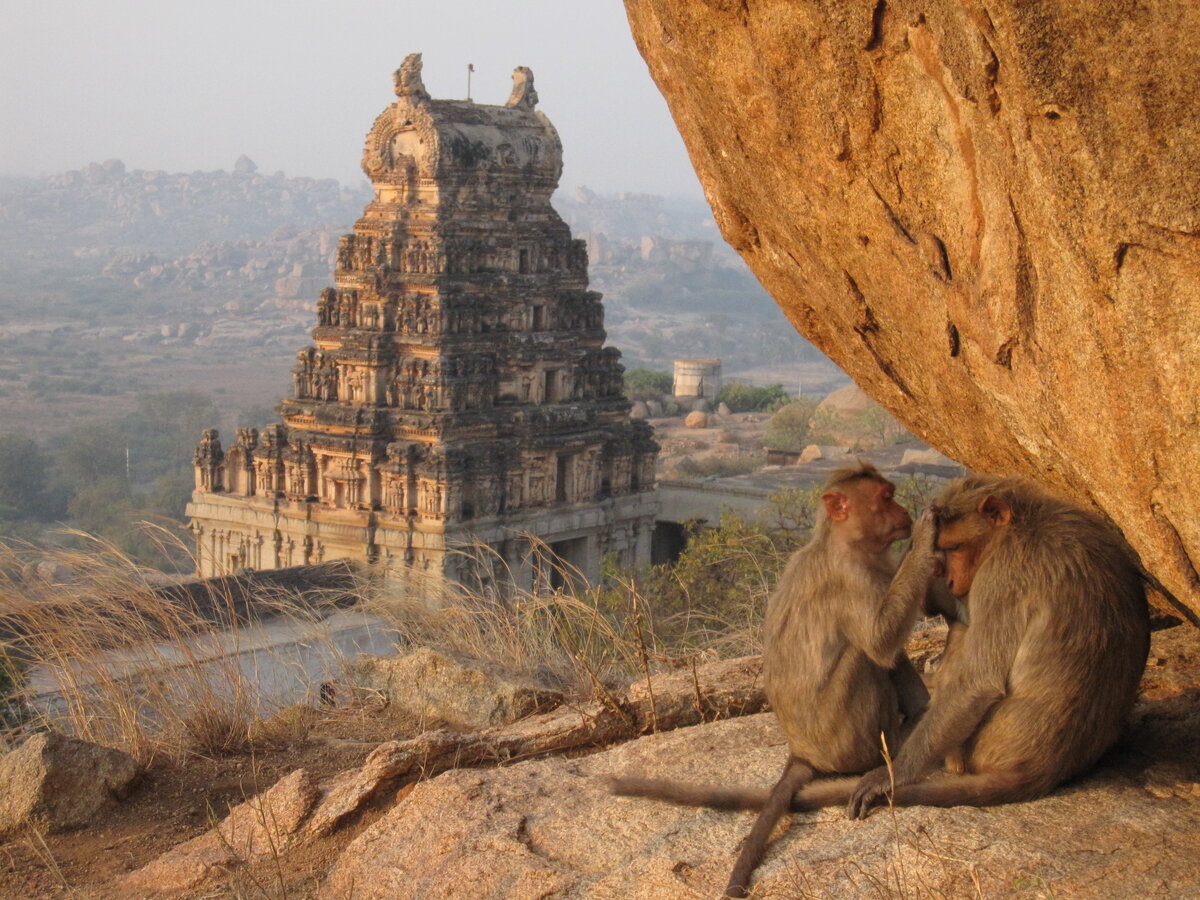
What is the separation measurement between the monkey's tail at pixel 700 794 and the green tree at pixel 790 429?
35.5 metres

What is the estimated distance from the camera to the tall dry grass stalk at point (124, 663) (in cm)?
609

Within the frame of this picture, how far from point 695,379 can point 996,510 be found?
51049mm

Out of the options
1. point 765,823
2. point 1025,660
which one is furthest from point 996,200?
point 765,823

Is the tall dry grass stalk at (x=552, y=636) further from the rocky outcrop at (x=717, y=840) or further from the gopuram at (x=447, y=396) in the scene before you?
the gopuram at (x=447, y=396)

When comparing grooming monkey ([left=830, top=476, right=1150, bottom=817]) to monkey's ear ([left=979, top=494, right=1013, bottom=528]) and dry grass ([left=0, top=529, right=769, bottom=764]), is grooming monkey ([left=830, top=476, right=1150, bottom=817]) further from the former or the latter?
dry grass ([left=0, top=529, right=769, bottom=764])

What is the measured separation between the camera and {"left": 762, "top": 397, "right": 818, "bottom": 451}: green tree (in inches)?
1620

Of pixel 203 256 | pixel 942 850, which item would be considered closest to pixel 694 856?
pixel 942 850

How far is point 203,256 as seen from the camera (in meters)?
152

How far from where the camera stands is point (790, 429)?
43.7 m

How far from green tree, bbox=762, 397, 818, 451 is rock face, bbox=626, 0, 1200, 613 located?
1389 inches

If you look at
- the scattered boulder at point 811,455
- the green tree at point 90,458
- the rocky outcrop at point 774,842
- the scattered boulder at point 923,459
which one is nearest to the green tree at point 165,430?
the green tree at point 90,458

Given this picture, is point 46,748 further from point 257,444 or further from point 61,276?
point 61,276

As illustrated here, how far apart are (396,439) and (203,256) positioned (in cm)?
13343

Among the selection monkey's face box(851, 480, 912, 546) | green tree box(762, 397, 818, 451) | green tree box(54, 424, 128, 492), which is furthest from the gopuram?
green tree box(54, 424, 128, 492)
